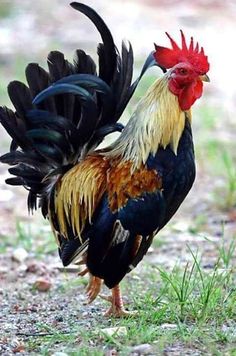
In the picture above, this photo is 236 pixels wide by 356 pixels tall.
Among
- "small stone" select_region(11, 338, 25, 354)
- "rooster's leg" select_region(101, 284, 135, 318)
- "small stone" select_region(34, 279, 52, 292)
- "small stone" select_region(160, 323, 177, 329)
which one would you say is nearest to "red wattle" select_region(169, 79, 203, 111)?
"rooster's leg" select_region(101, 284, 135, 318)

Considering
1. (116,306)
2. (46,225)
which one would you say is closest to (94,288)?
(116,306)

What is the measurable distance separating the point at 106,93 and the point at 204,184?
10.9ft

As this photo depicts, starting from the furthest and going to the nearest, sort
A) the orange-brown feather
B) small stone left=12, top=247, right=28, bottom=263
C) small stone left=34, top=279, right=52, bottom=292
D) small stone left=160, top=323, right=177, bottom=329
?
small stone left=12, top=247, right=28, bottom=263 → small stone left=34, top=279, right=52, bottom=292 → the orange-brown feather → small stone left=160, top=323, right=177, bottom=329

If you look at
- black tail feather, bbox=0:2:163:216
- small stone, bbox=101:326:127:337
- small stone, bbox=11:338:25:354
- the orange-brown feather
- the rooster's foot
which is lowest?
small stone, bbox=11:338:25:354

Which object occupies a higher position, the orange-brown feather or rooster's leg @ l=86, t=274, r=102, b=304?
the orange-brown feather

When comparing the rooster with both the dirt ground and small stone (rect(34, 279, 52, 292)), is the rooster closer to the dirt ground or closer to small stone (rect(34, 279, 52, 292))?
the dirt ground

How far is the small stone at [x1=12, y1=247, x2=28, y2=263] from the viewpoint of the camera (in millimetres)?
6677

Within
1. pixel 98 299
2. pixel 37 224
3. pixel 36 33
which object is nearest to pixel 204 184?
pixel 37 224

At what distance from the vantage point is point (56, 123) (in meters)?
5.04

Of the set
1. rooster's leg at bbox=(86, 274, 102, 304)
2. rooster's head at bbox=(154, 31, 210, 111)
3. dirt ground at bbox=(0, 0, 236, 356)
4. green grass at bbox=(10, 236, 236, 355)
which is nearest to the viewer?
green grass at bbox=(10, 236, 236, 355)

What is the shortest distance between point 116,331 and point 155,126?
1123 mm

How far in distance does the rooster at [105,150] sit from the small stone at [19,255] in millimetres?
1446

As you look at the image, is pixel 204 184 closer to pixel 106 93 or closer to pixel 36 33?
pixel 106 93

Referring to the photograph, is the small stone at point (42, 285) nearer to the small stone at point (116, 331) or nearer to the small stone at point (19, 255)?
the small stone at point (19, 255)
